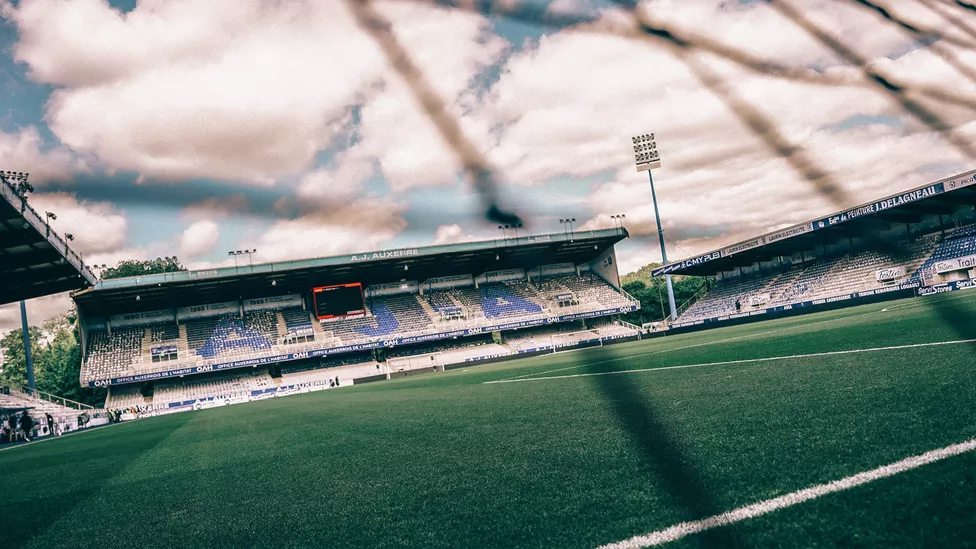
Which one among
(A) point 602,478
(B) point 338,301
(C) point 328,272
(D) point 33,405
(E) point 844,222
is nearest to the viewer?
(A) point 602,478

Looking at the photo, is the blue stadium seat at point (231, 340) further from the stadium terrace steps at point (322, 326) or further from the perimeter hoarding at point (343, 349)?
the perimeter hoarding at point (343, 349)

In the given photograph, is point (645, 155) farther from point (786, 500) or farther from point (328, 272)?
point (786, 500)

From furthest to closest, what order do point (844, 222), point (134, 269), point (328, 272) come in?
point (134, 269)
point (328, 272)
point (844, 222)

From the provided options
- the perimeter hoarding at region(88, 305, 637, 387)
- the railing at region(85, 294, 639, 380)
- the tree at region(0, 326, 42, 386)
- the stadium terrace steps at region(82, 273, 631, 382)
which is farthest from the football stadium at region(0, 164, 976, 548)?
the tree at region(0, 326, 42, 386)

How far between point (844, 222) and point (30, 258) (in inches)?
1248

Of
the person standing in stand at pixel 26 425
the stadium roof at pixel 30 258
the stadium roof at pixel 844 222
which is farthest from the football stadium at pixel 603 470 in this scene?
the stadium roof at pixel 844 222

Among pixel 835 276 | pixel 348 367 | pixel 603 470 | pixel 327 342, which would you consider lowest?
pixel 348 367

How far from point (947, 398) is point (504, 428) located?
2.96 meters

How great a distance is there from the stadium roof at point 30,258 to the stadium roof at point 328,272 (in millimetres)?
10714

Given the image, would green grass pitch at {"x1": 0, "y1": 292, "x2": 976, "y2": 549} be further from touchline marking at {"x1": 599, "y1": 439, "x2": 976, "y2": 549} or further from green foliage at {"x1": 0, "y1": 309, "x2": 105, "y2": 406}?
green foliage at {"x1": 0, "y1": 309, "x2": 105, "y2": 406}

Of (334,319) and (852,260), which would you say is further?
(334,319)

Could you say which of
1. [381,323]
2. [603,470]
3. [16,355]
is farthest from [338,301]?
[16,355]

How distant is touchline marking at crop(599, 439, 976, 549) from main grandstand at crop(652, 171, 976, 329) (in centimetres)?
1957

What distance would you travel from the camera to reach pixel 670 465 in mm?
2553
